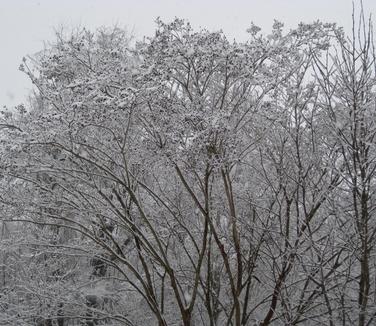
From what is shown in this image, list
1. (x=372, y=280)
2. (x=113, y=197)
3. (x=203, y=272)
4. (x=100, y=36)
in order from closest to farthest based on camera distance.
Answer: (x=372, y=280), (x=113, y=197), (x=203, y=272), (x=100, y=36)

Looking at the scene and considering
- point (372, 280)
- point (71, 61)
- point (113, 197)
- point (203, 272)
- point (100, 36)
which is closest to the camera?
point (372, 280)

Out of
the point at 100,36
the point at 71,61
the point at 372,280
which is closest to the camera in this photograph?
the point at 372,280

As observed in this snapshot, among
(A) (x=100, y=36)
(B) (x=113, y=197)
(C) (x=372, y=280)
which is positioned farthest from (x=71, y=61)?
(C) (x=372, y=280)

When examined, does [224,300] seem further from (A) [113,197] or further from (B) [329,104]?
(B) [329,104]

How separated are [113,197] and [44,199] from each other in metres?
2.40

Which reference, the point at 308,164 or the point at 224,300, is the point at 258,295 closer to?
the point at 224,300

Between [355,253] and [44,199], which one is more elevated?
[44,199]

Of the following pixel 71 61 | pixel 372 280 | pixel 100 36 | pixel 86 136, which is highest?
pixel 100 36

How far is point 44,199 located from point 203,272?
495cm

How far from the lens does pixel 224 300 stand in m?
11.6

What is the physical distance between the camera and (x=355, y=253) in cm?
571

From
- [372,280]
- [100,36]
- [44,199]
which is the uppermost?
[100,36]

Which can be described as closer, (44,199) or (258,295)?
(44,199)

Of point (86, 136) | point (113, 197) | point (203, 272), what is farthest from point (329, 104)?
point (203, 272)
